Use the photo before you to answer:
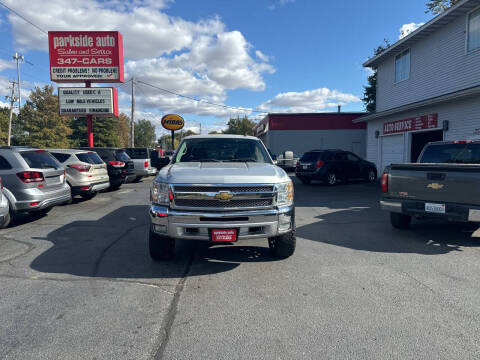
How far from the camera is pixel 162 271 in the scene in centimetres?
441

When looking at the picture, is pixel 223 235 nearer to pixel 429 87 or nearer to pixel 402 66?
pixel 429 87

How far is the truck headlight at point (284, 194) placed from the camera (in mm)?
4363

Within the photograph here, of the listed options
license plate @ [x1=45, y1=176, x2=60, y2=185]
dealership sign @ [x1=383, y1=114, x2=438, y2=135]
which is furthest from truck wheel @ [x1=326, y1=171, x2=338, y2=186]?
license plate @ [x1=45, y1=176, x2=60, y2=185]

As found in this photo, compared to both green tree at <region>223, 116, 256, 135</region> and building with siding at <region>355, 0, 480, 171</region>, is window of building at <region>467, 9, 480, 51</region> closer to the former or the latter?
building with siding at <region>355, 0, 480, 171</region>

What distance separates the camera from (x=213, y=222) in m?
4.15

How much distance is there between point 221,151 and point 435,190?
3.74 m

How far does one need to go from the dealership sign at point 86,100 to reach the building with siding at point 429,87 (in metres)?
15.0

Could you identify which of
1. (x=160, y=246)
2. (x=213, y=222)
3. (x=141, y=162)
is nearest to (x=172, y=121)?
(x=141, y=162)

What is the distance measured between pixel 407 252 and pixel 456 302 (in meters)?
1.88

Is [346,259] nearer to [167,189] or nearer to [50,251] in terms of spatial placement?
[167,189]

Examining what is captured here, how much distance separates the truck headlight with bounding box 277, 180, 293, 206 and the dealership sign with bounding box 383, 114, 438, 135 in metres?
12.3

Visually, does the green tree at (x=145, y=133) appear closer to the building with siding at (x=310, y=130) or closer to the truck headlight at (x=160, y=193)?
the building with siding at (x=310, y=130)

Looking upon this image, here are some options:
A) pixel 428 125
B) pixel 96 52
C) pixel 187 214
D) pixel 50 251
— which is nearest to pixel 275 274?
pixel 187 214

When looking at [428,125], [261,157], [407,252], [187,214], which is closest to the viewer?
[187,214]
